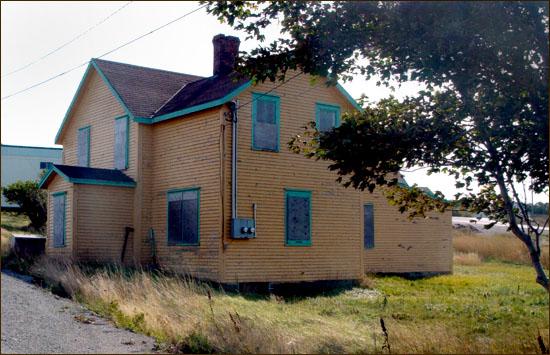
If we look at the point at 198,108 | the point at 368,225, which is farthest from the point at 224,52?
the point at 368,225

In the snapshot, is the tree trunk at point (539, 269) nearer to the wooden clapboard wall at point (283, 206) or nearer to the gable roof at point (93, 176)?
the wooden clapboard wall at point (283, 206)

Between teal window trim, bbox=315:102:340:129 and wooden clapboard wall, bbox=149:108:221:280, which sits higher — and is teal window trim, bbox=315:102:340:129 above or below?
above

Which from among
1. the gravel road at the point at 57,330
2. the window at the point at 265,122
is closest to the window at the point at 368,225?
the window at the point at 265,122

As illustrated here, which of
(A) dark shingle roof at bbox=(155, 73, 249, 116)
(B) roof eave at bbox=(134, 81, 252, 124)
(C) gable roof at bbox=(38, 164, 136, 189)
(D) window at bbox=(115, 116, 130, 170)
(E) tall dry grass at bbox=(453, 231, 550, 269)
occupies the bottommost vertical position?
(E) tall dry grass at bbox=(453, 231, 550, 269)

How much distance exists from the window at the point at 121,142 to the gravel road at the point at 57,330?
743cm

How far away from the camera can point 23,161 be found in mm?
43125

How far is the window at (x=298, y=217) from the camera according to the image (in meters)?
19.8

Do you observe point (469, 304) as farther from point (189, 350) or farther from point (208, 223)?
point (189, 350)

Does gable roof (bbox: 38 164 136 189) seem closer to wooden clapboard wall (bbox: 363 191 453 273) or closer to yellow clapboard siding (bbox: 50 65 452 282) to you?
yellow clapboard siding (bbox: 50 65 452 282)

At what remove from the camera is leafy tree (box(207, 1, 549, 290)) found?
10125 mm

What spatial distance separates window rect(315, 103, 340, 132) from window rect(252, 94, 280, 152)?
1531 millimetres

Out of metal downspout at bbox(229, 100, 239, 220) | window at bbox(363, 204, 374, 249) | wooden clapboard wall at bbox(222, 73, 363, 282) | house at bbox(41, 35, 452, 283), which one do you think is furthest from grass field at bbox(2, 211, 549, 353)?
window at bbox(363, 204, 374, 249)

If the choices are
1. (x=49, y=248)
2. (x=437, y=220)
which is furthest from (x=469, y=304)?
(x=49, y=248)

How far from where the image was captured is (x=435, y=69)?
10.7 meters
